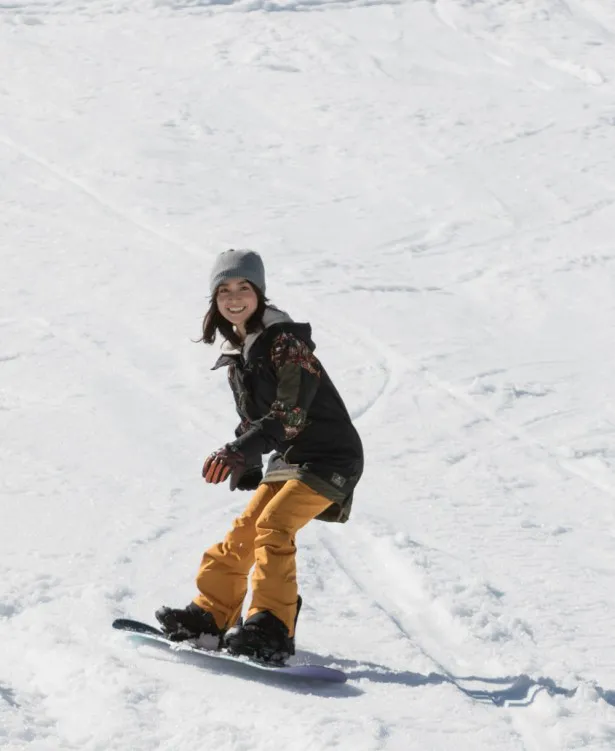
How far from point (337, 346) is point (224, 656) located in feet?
13.9

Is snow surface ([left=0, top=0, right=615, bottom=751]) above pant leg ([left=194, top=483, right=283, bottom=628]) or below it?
below

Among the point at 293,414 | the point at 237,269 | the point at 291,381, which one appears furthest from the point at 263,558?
the point at 237,269

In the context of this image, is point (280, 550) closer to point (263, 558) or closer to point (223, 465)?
point (263, 558)

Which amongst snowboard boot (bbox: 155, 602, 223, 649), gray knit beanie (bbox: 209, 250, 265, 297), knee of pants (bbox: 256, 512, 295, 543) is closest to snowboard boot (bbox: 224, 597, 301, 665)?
snowboard boot (bbox: 155, 602, 223, 649)

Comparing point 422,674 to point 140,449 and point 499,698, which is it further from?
point 140,449

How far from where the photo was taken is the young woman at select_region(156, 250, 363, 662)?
11.9 feet

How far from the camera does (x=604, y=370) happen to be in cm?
745

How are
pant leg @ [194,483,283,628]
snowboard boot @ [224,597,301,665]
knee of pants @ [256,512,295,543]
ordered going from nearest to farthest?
snowboard boot @ [224,597,301,665], knee of pants @ [256,512,295,543], pant leg @ [194,483,283,628]

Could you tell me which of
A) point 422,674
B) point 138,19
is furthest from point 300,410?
point 138,19

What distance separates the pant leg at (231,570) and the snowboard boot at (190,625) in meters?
0.03

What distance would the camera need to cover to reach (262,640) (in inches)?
142

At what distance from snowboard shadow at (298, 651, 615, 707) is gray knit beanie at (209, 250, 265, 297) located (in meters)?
1.24

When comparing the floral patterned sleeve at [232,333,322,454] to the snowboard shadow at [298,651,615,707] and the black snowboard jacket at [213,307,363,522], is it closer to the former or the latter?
the black snowboard jacket at [213,307,363,522]

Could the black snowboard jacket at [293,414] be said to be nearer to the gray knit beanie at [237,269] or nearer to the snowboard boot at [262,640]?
the gray knit beanie at [237,269]
